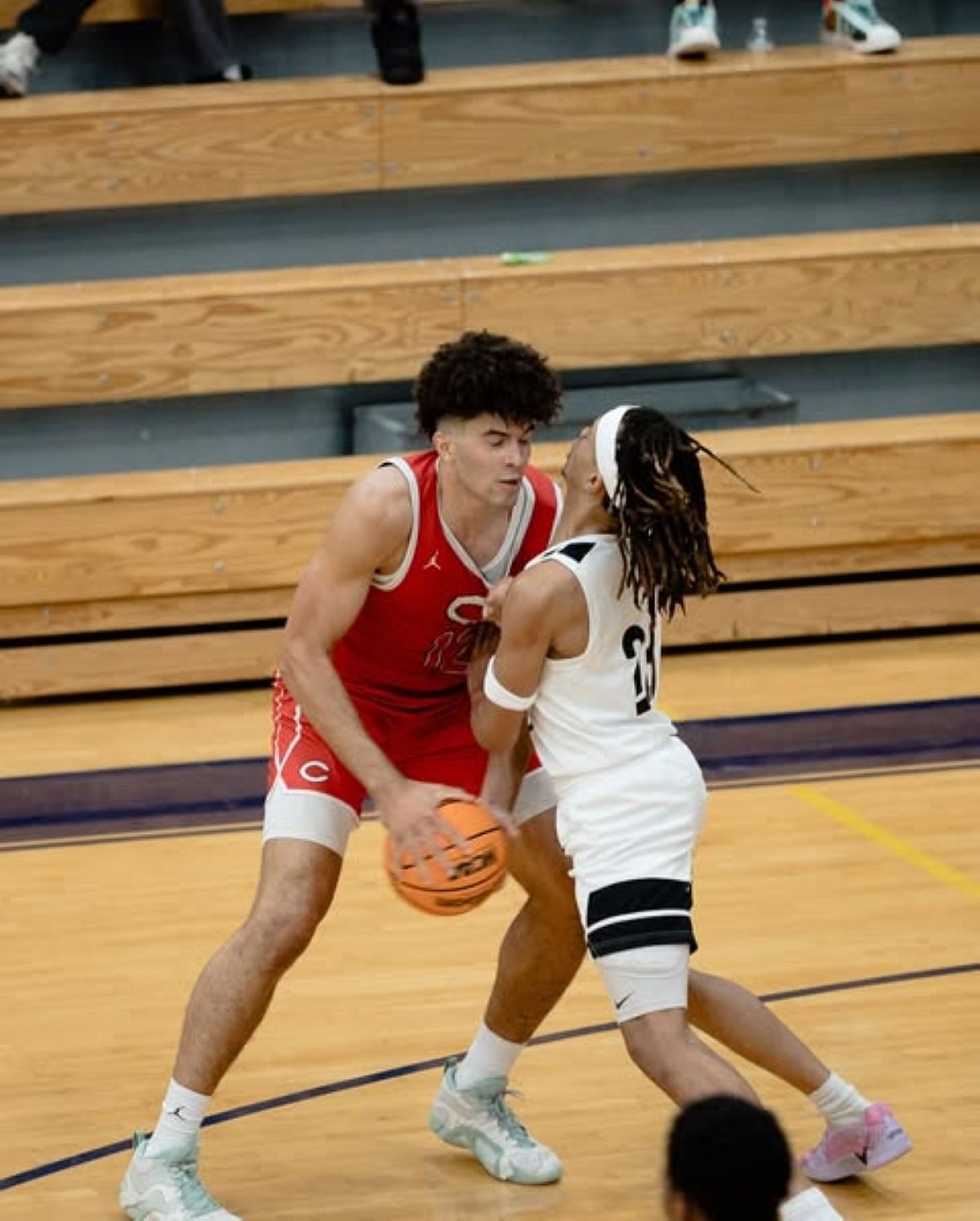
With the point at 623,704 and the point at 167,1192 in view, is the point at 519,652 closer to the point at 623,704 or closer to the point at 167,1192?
the point at 623,704

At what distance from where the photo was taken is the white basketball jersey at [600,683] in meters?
3.98

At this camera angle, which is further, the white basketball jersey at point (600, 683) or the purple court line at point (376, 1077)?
the purple court line at point (376, 1077)

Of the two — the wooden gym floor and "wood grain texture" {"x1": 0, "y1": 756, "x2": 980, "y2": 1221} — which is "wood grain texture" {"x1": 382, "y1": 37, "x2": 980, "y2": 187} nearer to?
the wooden gym floor

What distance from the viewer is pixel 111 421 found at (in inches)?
349

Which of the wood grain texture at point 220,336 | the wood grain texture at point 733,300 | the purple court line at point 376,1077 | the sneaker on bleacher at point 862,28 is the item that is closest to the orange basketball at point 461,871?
the purple court line at point 376,1077

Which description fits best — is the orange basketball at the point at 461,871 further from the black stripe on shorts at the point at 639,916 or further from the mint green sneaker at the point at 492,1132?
the mint green sneaker at the point at 492,1132

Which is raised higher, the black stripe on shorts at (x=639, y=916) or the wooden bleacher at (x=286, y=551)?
the black stripe on shorts at (x=639, y=916)

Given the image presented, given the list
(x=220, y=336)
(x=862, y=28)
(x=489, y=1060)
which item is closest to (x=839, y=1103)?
(x=489, y=1060)

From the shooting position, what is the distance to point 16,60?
29.2 ft

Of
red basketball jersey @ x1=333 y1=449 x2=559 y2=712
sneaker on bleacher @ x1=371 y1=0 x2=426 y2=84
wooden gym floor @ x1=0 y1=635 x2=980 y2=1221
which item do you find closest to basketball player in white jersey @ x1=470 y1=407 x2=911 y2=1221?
red basketball jersey @ x1=333 y1=449 x2=559 y2=712

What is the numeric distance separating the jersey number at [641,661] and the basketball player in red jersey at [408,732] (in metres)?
0.34

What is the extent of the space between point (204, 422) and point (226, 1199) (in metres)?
4.89

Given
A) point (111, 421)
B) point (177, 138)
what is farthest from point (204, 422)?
point (177, 138)

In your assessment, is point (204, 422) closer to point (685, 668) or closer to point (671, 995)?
point (685, 668)
